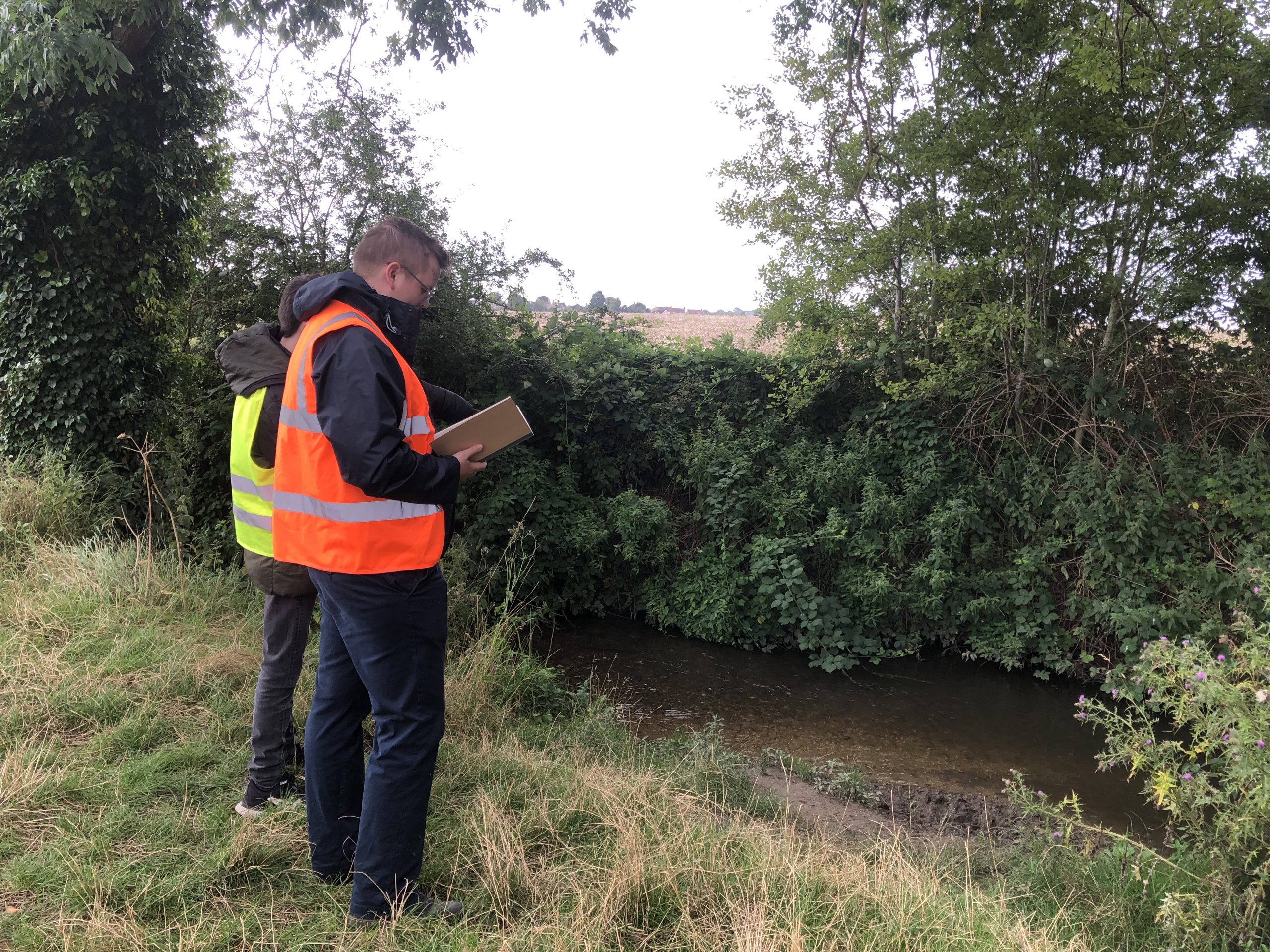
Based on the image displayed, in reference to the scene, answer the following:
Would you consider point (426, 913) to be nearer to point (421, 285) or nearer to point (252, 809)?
point (252, 809)

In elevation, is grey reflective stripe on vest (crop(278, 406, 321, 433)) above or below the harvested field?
below

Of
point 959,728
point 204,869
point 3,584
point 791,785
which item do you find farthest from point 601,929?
point 959,728

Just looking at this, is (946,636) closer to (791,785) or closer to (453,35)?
(791,785)

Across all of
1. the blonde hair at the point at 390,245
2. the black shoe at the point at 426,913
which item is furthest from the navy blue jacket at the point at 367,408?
the black shoe at the point at 426,913

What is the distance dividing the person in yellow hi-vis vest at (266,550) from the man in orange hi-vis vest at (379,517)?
0.59 metres

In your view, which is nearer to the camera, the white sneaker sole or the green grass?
the green grass

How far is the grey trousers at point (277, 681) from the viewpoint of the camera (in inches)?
117

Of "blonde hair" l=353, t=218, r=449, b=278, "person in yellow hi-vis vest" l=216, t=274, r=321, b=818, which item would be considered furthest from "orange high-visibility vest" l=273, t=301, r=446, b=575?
"person in yellow hi-vis vest" l=216, t=274, r=321, b=818

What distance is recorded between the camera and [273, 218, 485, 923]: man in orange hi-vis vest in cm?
219

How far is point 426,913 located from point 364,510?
123 cm

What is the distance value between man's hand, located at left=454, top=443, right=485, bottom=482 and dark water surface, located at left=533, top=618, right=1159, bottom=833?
13.9ft

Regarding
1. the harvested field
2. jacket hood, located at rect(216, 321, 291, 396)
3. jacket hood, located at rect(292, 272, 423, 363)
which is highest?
the harvested field

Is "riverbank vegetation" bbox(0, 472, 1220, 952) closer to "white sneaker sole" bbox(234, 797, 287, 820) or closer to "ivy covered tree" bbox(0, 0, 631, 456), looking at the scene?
"white sneaker sole" bbox(234, 797, 287, 820)

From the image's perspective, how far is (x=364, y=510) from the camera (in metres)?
2.23
